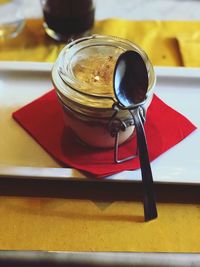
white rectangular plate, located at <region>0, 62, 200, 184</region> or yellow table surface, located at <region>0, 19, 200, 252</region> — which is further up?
white rectangular plate, located at <region>0, 62, 200, 184</region>

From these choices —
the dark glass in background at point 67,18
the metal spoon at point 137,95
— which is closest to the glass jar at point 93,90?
the metal spoon at point 137,95

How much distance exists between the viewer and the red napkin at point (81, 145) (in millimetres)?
461

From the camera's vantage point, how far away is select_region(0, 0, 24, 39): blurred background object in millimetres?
685

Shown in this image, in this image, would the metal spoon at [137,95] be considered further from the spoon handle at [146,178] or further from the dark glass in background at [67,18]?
the dark glass in background at [67,18]

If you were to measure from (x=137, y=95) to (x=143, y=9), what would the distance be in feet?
1.13

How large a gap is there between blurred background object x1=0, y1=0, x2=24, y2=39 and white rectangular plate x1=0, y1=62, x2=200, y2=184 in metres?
0.13

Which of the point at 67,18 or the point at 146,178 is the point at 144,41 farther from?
the point at 146,178

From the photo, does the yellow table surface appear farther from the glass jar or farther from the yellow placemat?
the yellow placemat

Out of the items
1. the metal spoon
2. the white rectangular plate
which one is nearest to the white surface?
the white rectangular plate

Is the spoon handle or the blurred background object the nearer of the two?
the spoon handle

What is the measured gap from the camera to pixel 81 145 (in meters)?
0.49

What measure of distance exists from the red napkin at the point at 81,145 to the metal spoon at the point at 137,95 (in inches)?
1.0

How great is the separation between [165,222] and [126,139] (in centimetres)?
10

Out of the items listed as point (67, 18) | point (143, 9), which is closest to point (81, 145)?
point (67, 18)
